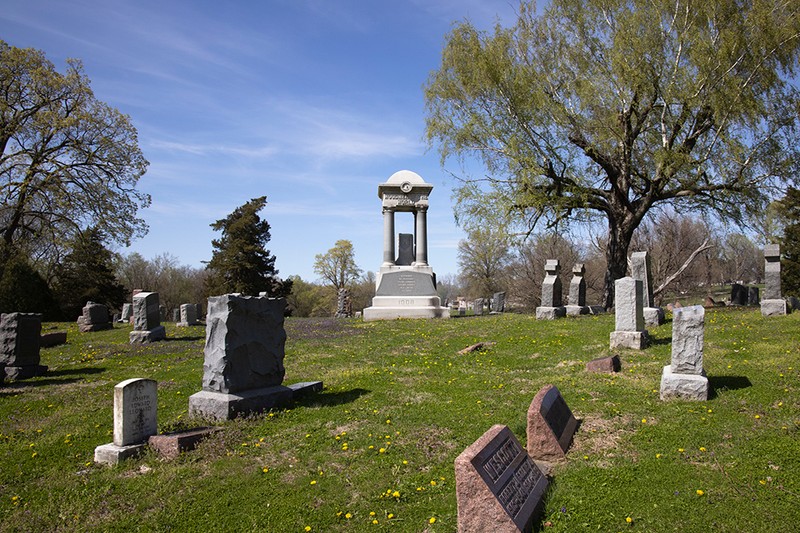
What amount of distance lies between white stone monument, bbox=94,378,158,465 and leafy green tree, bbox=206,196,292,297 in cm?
3388

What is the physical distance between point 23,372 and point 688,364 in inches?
532

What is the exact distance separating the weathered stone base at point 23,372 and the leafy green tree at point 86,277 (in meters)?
23.8

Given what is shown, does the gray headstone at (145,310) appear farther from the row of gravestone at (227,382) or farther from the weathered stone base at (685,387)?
the weathered stone base at (685,387)

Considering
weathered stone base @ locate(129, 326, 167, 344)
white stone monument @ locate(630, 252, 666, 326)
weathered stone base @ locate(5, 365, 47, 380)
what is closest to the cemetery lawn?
weathered stone base @ locate(5, 365, 47, 380)

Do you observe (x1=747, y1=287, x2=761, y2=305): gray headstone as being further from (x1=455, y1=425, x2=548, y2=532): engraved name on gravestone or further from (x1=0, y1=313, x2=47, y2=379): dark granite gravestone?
(x1=0, y1=313, x2=47, y2=379): dark granite gravestone

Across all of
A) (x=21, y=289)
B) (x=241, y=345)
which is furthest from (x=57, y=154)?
(x=241, y=345)

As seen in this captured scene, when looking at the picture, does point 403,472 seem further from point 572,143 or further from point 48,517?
point 572,143

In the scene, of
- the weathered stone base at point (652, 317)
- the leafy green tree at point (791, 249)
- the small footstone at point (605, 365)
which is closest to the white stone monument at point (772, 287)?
the weathered stone base at point (652, 317)

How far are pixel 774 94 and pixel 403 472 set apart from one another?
20419 mm

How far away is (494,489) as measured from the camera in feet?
12.7

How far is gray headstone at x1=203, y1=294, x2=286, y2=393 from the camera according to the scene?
7652 millimetres

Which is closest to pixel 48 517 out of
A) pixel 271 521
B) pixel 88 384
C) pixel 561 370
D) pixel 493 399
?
pixel 271 521

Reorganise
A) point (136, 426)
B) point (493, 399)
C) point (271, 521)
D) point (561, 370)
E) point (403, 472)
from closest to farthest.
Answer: point (271, 521) < point (403, 472) < point (136, 426) < point (493, 399) < point (561, 370)

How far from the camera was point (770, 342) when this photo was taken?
10258mm
